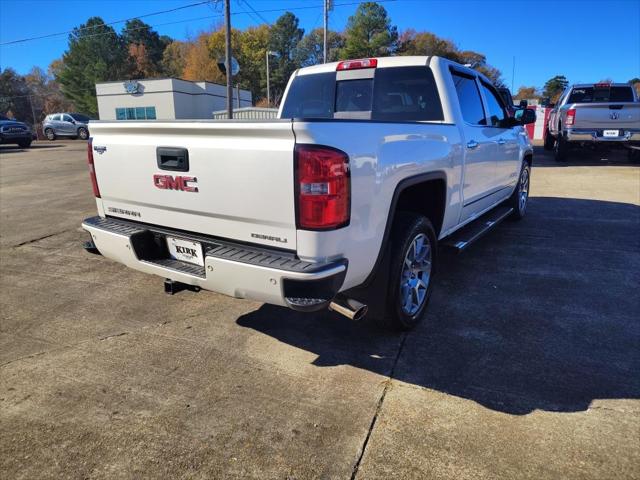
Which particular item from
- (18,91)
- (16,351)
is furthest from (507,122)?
(18,91)

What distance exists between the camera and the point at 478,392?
278 cm

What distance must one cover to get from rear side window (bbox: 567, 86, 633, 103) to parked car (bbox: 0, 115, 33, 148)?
24606mm

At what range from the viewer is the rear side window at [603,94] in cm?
1377

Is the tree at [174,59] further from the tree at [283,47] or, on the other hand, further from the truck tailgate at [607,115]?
the truck tailgate at [607,115]

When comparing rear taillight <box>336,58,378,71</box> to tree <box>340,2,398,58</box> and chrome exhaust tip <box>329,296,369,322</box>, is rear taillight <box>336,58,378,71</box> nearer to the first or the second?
chrome exhaust tip <box>329,296,369,322</box>

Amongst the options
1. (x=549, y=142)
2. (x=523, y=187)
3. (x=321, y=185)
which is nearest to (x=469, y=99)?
(x=321, y=185)

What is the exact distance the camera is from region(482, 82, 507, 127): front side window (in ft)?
16.7

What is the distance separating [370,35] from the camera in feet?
220

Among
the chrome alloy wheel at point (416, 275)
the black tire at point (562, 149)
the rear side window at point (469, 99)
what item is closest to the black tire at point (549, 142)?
the black tire at point (562, 149)

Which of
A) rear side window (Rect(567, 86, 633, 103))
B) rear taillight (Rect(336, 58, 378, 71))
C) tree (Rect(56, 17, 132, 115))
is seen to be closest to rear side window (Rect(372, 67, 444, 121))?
rear taillight (Rect(336, 58, 378, 71))

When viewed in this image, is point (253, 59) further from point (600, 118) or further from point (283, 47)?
point (600, 118)

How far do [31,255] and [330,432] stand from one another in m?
4.75

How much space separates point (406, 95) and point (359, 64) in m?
0.59

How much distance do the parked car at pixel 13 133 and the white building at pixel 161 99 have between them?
51.6ft
